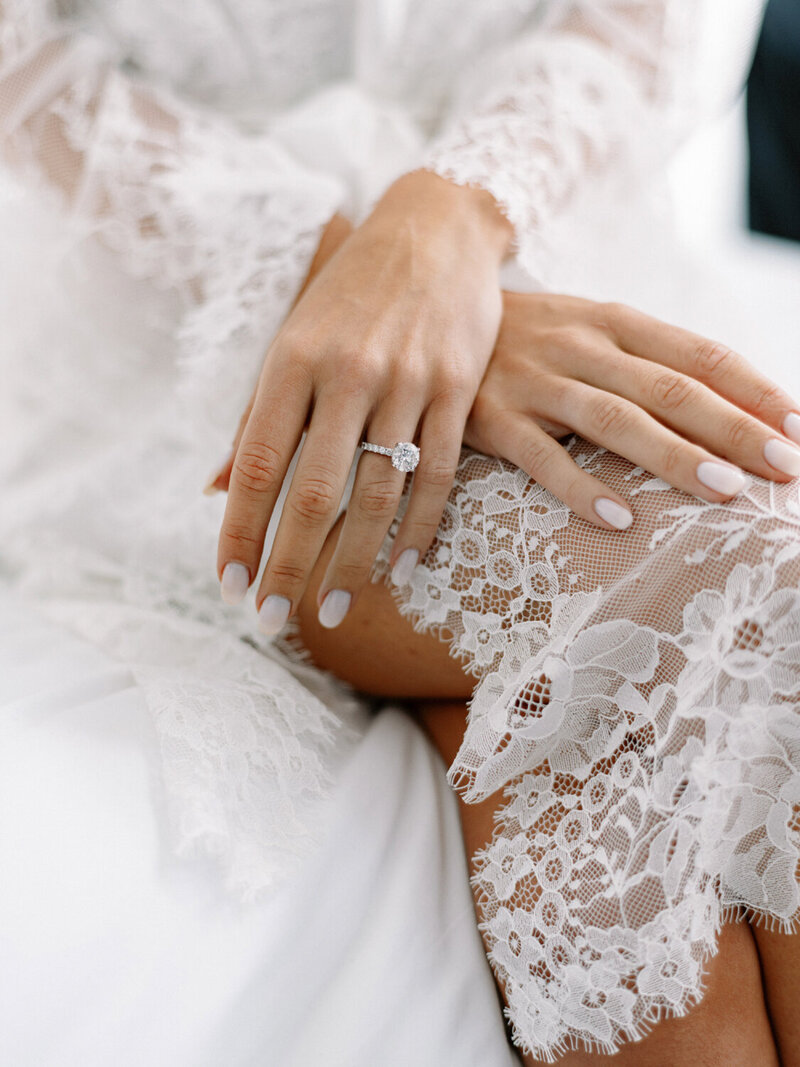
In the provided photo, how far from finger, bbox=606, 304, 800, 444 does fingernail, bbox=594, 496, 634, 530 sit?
0.12 m

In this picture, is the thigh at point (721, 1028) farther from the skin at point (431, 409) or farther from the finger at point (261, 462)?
the finger at point (261, 462)

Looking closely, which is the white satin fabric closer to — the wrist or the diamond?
the diamond

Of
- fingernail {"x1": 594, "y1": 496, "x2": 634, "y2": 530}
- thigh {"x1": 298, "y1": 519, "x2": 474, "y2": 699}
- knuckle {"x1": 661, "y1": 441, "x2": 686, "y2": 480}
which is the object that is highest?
knuckle {"x1": 661, "y1": 441, "x2": 686, "y2": 480}

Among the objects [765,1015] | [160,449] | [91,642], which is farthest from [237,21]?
[765,1015]

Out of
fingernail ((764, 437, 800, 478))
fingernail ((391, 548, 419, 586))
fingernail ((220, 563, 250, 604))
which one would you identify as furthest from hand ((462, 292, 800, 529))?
fingernail ((220, 563, 250, 604))

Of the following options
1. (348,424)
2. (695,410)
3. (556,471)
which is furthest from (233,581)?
(695,410)

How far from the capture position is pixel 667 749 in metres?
0.52

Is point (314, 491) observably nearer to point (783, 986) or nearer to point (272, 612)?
point (272, 612)

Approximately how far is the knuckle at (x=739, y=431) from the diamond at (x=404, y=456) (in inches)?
8.6

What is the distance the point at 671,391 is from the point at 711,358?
5 centimetres

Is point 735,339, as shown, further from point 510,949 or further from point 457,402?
point 510,949

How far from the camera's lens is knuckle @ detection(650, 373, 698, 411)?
0.57m

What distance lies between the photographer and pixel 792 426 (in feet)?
1.81

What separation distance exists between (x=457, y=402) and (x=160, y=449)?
1.21 ft
